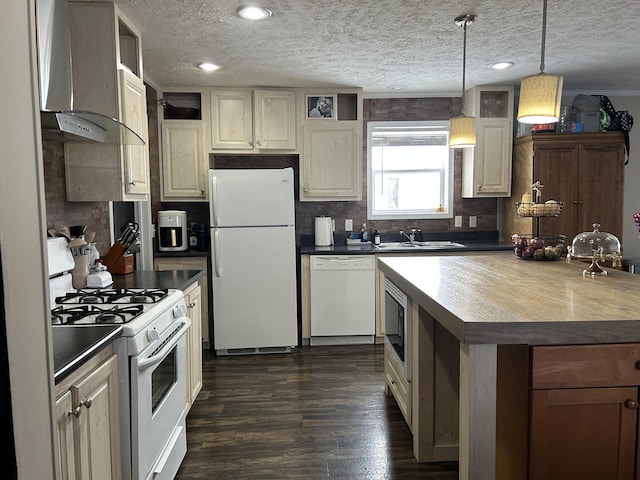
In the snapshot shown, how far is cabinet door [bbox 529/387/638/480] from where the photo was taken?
4.83ft

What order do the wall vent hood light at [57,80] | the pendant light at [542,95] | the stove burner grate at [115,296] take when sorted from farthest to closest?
the stove burner grate at [115,296], the pendant light at [542,95], the wall vent hood light at [57,80]

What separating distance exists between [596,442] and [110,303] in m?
2.02

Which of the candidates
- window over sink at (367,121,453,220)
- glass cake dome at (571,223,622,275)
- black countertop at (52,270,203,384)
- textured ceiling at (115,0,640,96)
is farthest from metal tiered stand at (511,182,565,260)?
black countertop at (52,270,203,384)

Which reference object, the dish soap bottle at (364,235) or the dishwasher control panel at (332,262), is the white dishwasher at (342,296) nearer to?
the dishwasher control panel at (332,262)

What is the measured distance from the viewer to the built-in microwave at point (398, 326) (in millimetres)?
2334

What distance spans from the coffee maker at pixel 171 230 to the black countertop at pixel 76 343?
2394 mm

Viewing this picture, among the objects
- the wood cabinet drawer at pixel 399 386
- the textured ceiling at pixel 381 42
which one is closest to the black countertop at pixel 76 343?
the wood cabinet drawer at pixel 399 386

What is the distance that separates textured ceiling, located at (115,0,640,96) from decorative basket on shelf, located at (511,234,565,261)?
Answer: 132 centimetres

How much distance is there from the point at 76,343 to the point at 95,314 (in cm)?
44

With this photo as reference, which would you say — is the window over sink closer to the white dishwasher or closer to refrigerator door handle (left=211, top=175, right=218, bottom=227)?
the white dishwasher

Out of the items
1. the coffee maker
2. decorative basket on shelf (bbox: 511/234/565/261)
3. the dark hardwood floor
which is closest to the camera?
the dark hardwood floor

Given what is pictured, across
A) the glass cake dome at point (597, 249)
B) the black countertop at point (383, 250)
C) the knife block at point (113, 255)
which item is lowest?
the black countertop at point (383, 250)

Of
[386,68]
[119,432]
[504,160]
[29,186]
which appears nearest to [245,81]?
[386,68]

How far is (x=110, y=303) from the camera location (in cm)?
208
